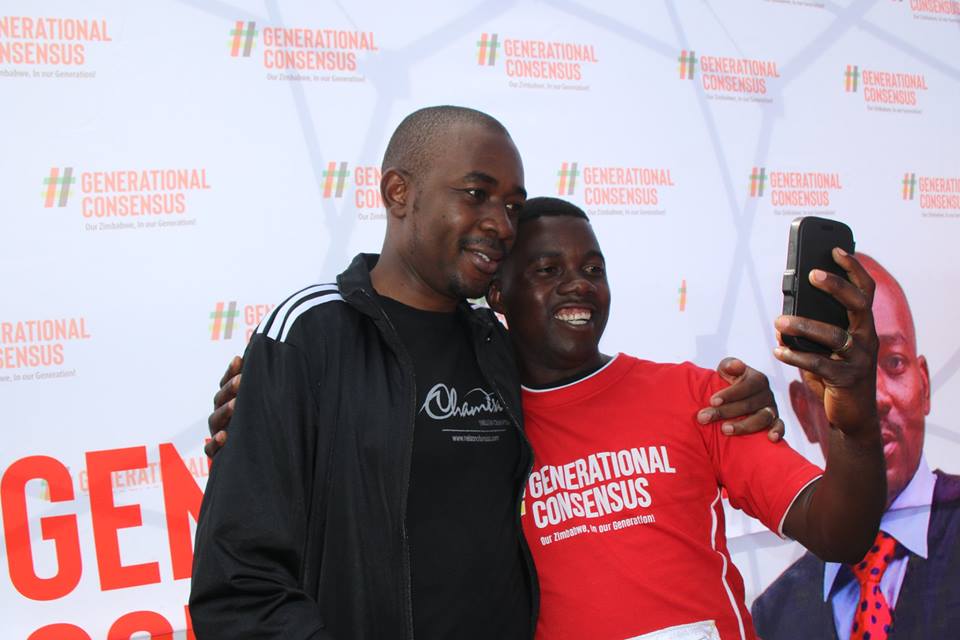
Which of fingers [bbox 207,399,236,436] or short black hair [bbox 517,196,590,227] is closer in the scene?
fingers [bbox 207,399,236,436]

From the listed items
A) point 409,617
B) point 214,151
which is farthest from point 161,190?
point 409,617

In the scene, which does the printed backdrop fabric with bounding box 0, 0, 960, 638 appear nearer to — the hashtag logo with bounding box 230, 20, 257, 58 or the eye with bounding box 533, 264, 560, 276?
the hashtag logo with bounding box 230, 20, 257, 58

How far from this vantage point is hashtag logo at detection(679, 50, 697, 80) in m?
2.75

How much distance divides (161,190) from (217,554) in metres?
1.37

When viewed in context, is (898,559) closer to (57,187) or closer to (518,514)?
(518,514)

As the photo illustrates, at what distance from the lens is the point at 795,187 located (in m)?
2.86

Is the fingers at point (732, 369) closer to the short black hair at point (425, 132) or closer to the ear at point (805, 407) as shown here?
the short black hair at point (425, 132)

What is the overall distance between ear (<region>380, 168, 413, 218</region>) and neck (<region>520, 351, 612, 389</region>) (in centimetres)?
43

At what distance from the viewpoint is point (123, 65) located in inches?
84.4

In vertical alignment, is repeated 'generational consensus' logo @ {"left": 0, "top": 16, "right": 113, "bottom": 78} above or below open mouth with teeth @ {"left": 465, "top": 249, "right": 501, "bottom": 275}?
above

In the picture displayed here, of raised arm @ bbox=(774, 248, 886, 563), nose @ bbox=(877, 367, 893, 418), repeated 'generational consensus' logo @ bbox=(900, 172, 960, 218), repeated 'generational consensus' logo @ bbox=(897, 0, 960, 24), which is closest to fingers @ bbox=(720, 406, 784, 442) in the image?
raised arm @ bbox=(774, 248, 886, 563)

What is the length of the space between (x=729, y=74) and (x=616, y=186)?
2.06 feet

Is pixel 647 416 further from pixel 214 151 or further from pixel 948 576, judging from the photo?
pixel 948 576

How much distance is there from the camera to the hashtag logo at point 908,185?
3029mm
